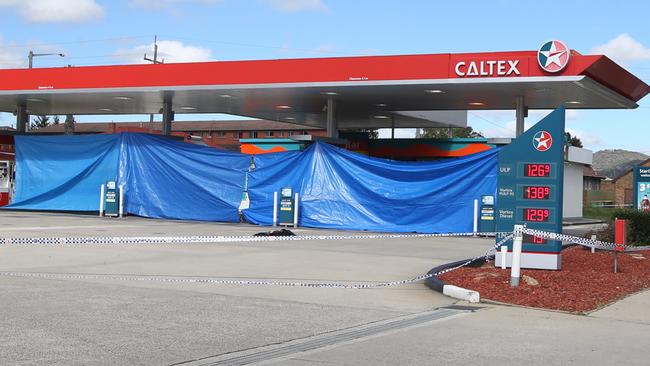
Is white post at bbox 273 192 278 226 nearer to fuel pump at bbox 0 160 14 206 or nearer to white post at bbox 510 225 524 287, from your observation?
fuel pump at bbox 0 160 14 206

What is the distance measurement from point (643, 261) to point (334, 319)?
379 inches

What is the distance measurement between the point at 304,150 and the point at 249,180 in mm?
2394

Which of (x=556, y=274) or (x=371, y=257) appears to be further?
(x=371, y=257)

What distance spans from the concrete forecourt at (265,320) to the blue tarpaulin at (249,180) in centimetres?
848

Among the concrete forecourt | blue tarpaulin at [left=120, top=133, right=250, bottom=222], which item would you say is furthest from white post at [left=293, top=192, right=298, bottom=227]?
the concrete forecourt

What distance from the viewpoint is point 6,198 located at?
99.9 ft

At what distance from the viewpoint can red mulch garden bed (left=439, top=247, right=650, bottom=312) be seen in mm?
10164

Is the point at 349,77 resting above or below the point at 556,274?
above

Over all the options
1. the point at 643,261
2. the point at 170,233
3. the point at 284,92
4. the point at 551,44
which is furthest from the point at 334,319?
the point at 284,92

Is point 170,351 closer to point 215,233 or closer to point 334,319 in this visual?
point 334,319

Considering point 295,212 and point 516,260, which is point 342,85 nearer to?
point 295,212

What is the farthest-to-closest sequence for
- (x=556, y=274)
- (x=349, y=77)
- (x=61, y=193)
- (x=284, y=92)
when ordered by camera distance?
1. (x=61, y=193)
2. (x=284, y=92)
3. (x=349, y=77)
4. (x=556, y=274)

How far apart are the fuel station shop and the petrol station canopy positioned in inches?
1.8

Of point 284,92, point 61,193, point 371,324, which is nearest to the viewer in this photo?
point 371,324
